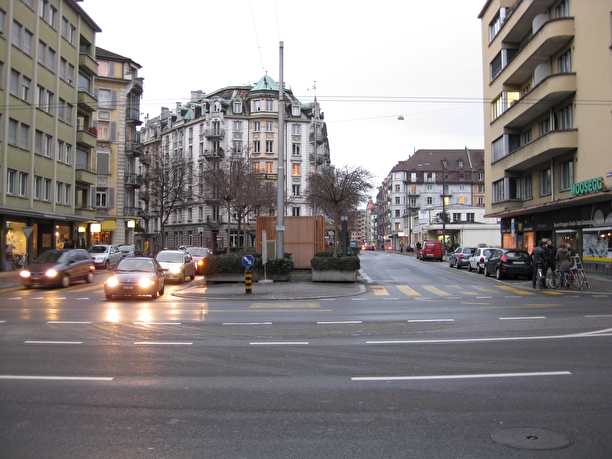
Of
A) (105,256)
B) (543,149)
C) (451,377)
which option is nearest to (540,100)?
(543,149)

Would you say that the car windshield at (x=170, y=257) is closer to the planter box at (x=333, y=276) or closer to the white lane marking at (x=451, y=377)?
the planter box at (x=333, y=276)

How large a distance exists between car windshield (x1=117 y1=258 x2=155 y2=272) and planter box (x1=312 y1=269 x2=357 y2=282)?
24.1 ft

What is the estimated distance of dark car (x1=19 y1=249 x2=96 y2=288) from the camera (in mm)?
22953

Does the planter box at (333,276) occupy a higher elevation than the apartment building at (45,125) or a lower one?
lower

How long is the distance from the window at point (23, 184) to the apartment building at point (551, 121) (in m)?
32.2

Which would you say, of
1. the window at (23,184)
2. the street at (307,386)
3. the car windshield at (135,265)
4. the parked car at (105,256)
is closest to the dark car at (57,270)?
the car windshield at (135,265)

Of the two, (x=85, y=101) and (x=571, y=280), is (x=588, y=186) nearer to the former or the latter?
(x=571, y=280)

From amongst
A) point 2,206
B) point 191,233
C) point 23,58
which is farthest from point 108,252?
point 191,233

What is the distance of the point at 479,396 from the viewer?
6.26m

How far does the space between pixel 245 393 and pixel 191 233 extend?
7756 cm

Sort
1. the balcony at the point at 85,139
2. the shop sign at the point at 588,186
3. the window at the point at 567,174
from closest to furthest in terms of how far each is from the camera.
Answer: the shop sign at the point at 588,186 < the window at the point at 567,174 < the balcony at the point at 85,139

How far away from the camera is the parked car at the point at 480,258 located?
30719mm

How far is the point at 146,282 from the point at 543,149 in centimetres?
2412

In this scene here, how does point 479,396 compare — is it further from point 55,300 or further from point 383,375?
point 55,300
